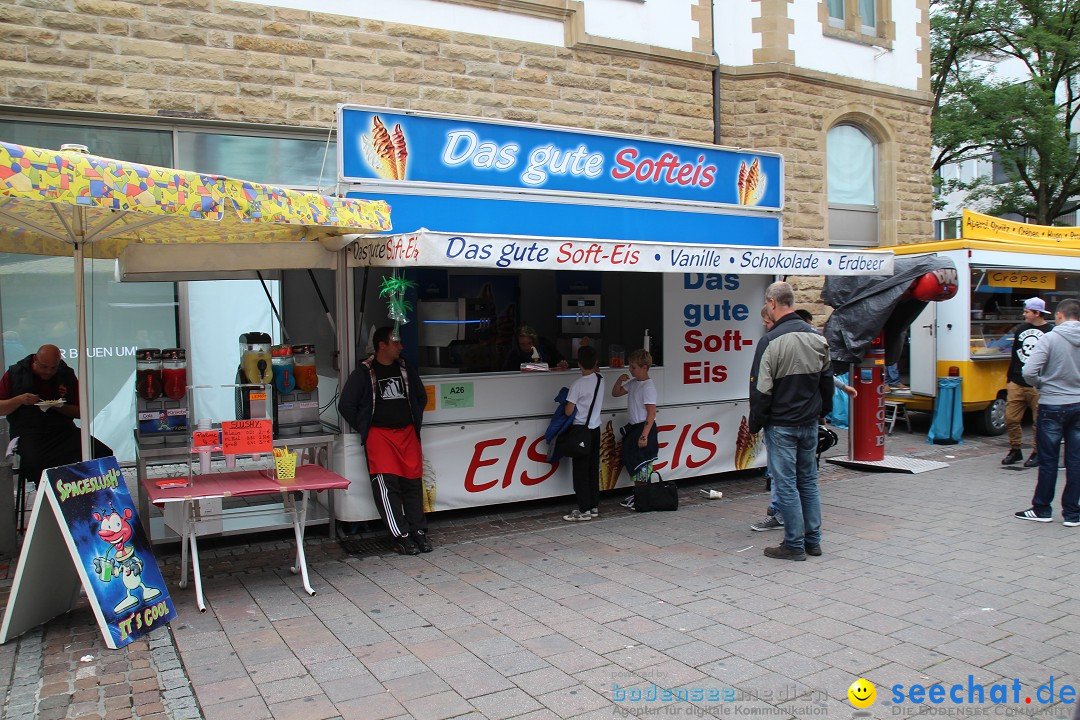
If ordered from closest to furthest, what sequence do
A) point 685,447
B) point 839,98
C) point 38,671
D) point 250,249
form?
point 38,671 < point 250,249 < point 685,447 < point 839,98

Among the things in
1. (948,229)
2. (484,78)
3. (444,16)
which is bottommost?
(484,78)

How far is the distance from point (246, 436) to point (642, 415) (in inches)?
135

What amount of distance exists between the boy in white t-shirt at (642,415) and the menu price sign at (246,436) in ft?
10.6

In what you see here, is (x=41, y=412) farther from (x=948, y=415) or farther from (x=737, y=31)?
(x=737, y=31)

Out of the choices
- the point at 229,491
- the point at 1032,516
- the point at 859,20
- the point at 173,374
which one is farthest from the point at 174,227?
the point at 859,20

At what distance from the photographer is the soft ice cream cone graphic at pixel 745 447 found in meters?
8.64

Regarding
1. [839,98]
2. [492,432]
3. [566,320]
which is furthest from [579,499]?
[839,98]

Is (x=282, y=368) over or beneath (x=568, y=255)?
beneath

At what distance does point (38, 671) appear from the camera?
4.17 m

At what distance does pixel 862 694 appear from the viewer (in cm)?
369

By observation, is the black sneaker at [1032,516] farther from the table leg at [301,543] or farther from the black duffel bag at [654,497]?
the table leg at [301,543]

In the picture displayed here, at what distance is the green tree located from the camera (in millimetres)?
18234

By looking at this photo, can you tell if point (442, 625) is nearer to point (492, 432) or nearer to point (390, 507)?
point (390, 507)

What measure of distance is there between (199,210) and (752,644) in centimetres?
364
